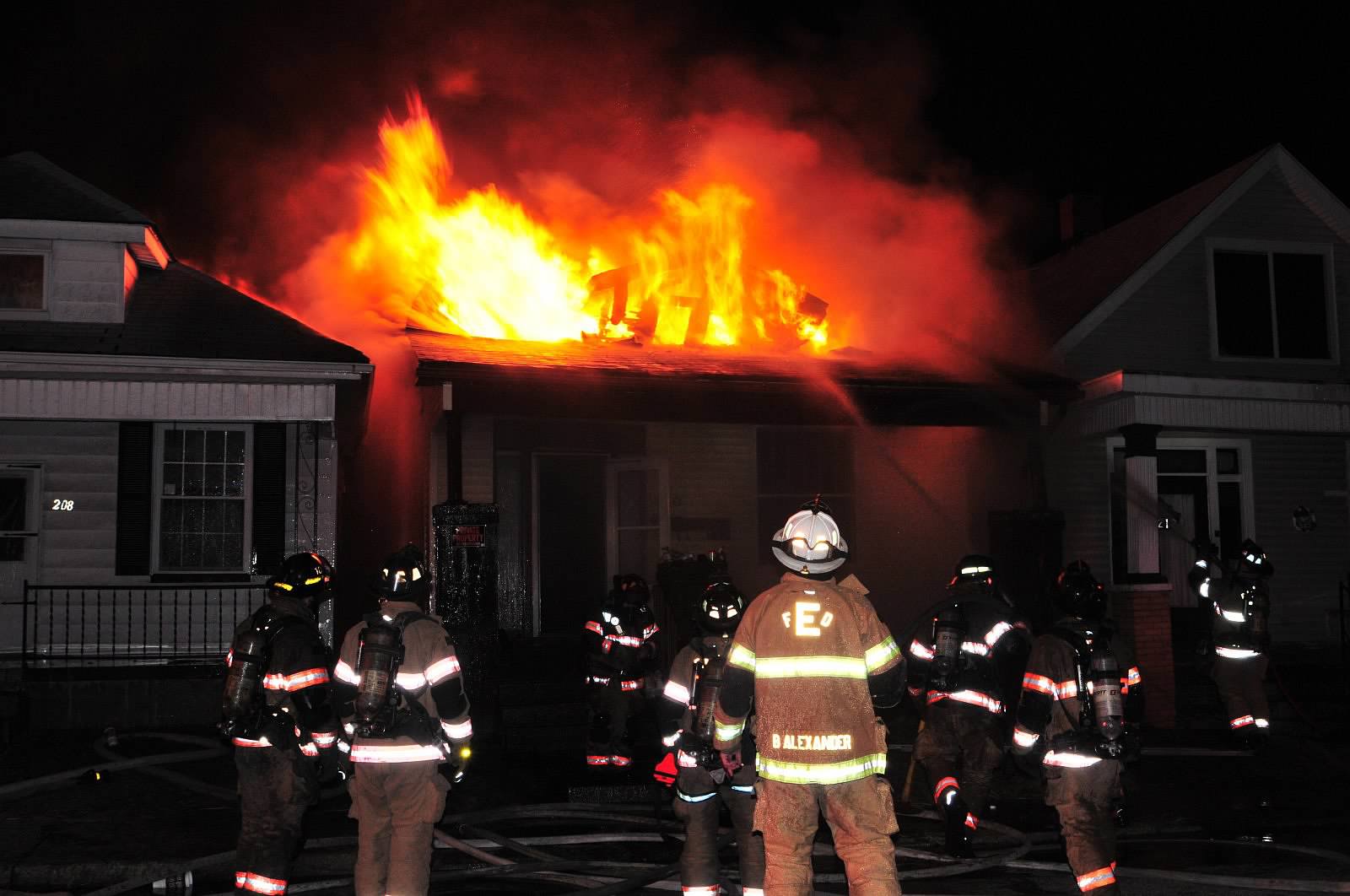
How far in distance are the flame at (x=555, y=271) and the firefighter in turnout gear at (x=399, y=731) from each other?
7.75 metres

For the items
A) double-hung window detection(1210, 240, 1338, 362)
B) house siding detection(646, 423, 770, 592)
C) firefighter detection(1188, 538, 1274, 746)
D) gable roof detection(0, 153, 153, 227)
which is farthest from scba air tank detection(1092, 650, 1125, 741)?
double-hung window detection(1210, 240, 1338, 362)

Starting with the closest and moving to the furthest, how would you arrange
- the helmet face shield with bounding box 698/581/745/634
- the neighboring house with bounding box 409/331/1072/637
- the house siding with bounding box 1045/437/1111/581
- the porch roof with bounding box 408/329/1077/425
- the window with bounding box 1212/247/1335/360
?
1. the helmet face shield with bounding box 698/581/745/634
2. the porch roof with bounding box 408/329/1077/425
3. the neighboring house with bounding box 409/331/1072/637
4. the house siding with bounding box 1045/437/1111/581
5. the window with bounding box 1212/247/1335/360

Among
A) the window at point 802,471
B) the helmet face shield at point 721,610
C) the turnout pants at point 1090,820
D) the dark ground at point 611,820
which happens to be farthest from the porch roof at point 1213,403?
the helmet face shield at point 721,610

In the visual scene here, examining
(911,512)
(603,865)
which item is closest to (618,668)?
(603,865)

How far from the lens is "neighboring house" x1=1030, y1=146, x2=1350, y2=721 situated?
14.6 metres

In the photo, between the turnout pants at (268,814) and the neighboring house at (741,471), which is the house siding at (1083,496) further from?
the turnout pants at (268,814)

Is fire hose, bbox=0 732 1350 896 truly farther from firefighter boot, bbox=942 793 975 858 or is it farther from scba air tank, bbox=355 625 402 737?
scba air tank, bbox=355 625 402 737

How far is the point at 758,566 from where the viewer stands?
14.1 metres

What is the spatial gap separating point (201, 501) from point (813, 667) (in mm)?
9420

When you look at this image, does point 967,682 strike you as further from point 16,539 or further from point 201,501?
point 16,539

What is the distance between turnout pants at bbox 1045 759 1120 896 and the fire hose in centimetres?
97

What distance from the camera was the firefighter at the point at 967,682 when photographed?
694 centimetres

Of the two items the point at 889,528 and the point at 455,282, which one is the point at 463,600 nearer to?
the point at 455,282

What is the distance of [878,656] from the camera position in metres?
4.78
